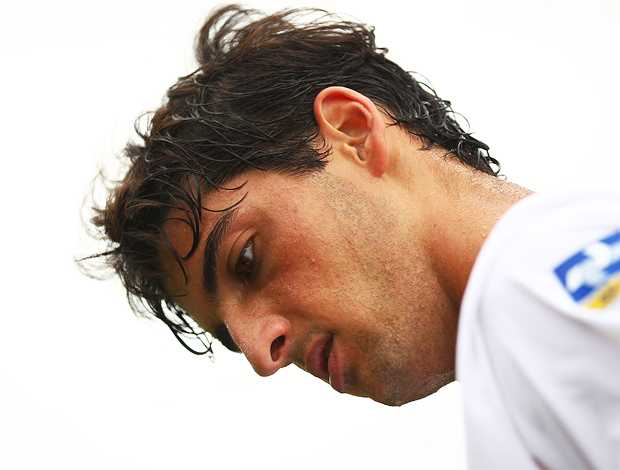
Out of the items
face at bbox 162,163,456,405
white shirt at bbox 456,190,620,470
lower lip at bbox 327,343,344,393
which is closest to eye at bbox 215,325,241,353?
face at bbox 162,163,456,405

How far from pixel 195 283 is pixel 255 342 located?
0.15m

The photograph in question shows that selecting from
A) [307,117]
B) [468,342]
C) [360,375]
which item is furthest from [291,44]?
[468,342]

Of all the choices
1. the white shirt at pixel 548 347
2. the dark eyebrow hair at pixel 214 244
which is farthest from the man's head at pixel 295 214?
the white shirt at pixel 548 347

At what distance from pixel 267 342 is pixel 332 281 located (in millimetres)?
155

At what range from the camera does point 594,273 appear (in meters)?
0.49

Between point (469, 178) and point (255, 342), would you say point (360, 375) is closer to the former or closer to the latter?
point (255, 342)

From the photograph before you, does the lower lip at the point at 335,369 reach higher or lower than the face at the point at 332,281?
lower

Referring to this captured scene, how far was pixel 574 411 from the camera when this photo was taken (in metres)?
0.47

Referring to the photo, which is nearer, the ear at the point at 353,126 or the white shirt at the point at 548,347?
the white shirt at the point at 548,347

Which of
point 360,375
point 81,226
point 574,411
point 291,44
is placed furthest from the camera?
point 81,226

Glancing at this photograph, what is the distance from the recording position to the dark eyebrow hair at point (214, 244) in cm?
89

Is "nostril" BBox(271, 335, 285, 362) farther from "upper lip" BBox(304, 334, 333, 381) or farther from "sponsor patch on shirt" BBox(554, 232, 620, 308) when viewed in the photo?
"sponsor patch on shirt" BBox(554, 232, 620, 308)

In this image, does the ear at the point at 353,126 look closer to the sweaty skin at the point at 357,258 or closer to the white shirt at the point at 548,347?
the sweaty skin at the point at 357,258

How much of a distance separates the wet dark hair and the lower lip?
0.28 m
